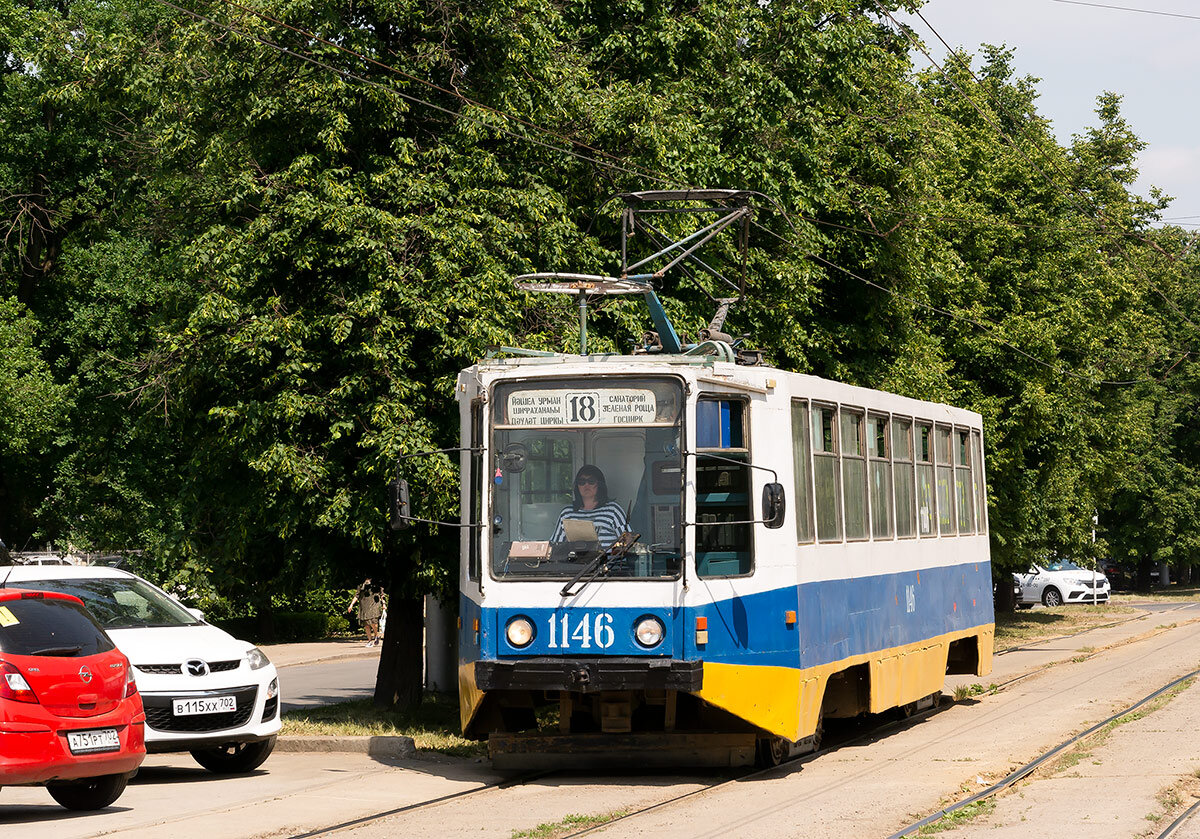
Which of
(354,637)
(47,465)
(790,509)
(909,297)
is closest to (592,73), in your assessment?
(909,297)

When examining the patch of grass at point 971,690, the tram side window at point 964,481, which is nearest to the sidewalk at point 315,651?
the patch of grass at point 971,690

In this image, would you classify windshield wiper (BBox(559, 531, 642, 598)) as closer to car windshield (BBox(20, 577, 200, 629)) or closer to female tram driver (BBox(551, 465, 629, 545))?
female tram driver (BBox(551, 465, 629, 545))

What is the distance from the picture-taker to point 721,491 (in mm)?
12695

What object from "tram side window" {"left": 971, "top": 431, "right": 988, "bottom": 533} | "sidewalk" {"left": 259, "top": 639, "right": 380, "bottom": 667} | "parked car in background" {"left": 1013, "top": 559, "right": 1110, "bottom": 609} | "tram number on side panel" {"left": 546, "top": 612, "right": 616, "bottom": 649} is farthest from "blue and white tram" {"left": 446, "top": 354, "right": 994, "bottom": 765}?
"parked car in background" {"left": 1013, "top": 559, "right": 1110, "bottom": 609}

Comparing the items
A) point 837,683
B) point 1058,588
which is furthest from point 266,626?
point 1058,588

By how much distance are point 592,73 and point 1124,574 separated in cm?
6300

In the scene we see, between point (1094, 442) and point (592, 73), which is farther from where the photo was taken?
point (1094, 442)

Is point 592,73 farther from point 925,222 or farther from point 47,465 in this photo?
point 47,465

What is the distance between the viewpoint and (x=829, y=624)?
45.1 feet

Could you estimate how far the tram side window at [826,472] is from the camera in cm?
1399

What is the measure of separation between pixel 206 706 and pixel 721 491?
4.54 metres

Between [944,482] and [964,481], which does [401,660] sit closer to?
[944,482]

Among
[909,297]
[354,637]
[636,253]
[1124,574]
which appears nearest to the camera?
[636,253]

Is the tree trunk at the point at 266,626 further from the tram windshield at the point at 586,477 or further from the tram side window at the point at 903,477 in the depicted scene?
the tram windshield at the point at 586,477
